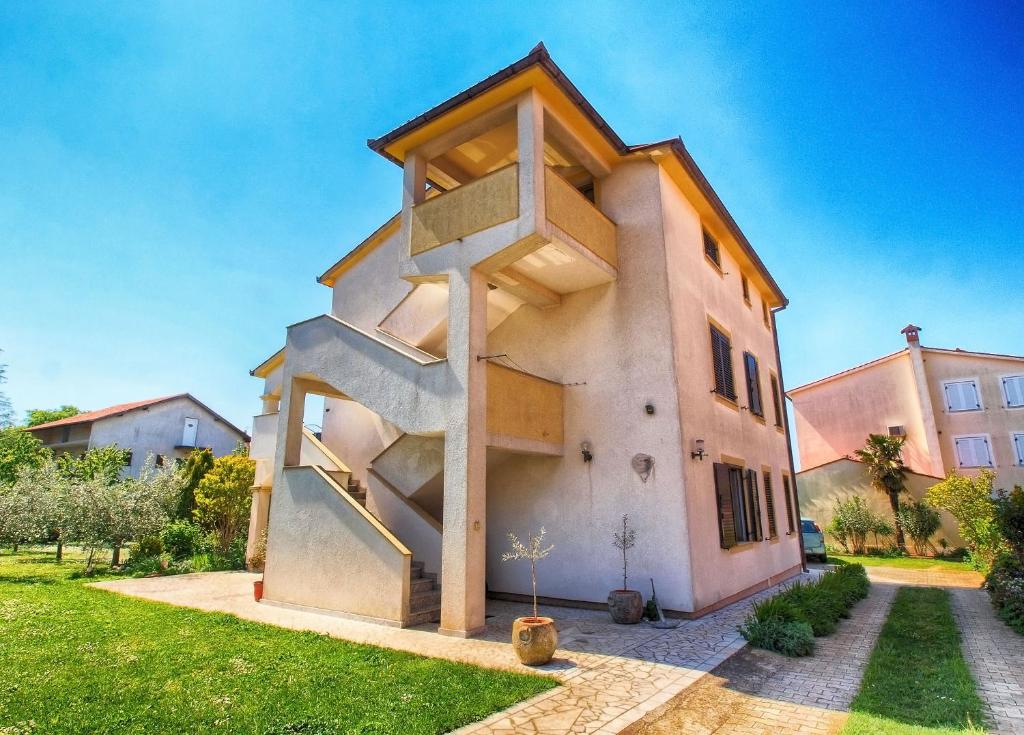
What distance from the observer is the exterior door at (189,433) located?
3378 cm

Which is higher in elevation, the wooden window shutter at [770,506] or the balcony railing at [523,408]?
the balcony railing at [523,408]

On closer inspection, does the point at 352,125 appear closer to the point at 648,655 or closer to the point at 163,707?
the point at 163,707

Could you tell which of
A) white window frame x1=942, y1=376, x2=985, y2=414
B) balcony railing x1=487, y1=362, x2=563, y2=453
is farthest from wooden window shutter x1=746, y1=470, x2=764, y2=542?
white window frame x1=942, y1=376, x2=985, y2=414

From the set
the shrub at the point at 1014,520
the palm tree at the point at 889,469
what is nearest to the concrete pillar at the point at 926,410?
the palm tree at the point at 889,469

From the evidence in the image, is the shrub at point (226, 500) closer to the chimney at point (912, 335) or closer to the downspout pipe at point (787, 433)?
the downspout pipe at point (787, 433)

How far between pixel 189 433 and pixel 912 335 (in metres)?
41.9

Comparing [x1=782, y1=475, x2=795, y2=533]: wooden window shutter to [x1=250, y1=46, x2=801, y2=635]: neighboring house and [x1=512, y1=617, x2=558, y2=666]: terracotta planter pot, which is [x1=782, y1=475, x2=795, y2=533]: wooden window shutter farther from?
[x1=512, y1=617, x2=558, y2=666]: terracotta planter pot

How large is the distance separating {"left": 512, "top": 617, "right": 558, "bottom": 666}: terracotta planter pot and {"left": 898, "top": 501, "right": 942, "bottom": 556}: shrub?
23.2 meters

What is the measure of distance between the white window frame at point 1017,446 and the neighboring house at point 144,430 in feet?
143

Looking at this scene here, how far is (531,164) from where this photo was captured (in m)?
9.34

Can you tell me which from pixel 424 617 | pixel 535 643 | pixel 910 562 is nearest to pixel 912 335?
pixel 910 562

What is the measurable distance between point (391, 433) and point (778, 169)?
480 inches

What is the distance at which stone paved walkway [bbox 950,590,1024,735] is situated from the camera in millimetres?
5289

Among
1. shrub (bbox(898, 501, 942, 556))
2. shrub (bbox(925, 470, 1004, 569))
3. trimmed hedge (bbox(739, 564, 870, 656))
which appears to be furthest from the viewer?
shrub (bbox(898, 501, 942, 556))
